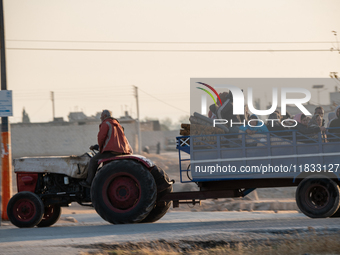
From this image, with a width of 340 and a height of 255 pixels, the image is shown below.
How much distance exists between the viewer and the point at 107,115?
31.2ft

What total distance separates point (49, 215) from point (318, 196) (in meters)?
5.31

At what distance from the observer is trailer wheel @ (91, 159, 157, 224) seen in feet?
29.8

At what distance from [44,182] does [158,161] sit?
3194 cm

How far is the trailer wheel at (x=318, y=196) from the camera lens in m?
8.99

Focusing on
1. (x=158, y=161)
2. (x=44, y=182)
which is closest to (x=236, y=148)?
(x=44, y=182)

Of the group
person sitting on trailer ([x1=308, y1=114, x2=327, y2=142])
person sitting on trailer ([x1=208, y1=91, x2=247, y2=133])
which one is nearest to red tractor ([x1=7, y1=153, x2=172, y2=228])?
person sitting on trailer ([x1=208, y1=91, x2=247, y2=133])

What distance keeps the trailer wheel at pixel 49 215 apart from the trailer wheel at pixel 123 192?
1653 millimetres

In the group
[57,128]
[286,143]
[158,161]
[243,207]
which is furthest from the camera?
[57,128]

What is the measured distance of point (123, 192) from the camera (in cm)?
932

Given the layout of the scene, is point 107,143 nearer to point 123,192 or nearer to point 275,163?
point 123,192

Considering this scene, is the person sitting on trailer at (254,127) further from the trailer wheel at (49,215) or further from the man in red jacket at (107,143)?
the trailer wheel at (49,215)

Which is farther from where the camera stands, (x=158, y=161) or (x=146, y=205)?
(x=158, y=161)

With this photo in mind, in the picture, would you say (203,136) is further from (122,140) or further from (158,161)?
(158,161)

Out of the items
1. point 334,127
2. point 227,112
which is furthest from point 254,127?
point 334,127
